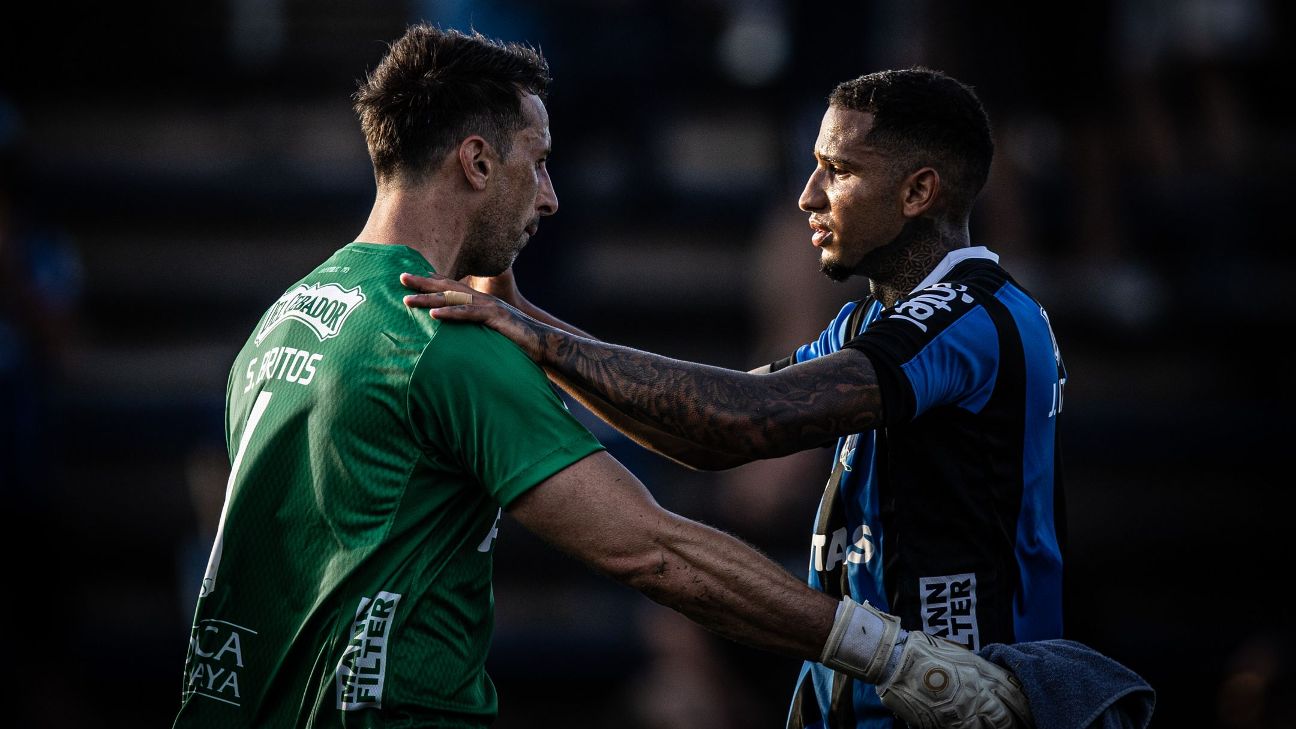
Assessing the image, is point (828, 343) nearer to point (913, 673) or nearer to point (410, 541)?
point (913, 673)

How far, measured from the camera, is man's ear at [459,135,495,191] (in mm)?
3746

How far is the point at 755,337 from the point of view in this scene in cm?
952

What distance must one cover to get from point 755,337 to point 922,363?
5.89 meters

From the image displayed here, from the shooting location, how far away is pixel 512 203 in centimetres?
385

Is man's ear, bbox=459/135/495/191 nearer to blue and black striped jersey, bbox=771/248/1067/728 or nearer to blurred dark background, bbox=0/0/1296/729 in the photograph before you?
blue and black striped jersey, bbox=771/248/1067/728

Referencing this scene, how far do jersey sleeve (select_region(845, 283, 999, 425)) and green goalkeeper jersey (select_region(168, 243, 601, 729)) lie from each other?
87cm

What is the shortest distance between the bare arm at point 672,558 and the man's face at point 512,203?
0.84 m

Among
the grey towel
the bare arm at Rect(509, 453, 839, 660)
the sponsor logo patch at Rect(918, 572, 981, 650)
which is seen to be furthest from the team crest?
the grey towel

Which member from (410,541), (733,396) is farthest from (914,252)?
(410,541)

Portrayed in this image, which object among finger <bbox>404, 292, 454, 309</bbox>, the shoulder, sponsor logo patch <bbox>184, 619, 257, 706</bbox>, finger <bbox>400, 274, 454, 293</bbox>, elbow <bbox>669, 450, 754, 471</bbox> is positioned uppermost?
the shoulder

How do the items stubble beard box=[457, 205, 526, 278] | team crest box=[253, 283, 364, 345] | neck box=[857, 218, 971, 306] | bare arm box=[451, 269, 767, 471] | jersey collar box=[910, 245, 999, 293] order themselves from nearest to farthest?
team crest box=[253, 283, 364, 345] < stubble beard box=[457, 205, 526, 278] < jersey collar box=[910, 245, 999, 293] < neck box=[857, 218, 971, 306] < bare arm box=[451, 269, 767, 471]

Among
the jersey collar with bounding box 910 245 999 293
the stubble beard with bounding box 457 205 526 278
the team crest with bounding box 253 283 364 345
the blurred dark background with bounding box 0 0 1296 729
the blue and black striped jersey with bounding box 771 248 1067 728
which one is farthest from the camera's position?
the blurred dark background with bounding box 0 0 1296 729

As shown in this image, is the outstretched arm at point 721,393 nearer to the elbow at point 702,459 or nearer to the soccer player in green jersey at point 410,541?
the soccer player in green jersey at point 410,541

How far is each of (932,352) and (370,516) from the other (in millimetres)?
1578
